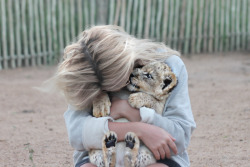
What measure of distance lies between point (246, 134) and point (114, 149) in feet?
8.09

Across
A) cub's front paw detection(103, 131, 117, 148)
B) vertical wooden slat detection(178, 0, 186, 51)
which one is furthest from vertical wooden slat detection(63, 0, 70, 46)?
cub's front paw detection(103, 131, 117, 148)

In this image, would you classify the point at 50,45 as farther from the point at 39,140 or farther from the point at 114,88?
the point at 114,88

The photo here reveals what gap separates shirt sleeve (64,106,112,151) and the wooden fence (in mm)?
6086

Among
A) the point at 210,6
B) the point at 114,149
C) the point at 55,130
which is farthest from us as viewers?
the point at 210,6

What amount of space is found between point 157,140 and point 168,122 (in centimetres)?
12

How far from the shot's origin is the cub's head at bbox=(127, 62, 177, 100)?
258cm

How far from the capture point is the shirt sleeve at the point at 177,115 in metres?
2.55

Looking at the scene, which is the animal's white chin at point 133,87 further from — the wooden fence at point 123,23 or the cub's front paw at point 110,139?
the wooden fence at point 123,23

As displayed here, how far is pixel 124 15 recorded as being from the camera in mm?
Answer: 9422

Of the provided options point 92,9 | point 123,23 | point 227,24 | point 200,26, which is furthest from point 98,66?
point 227,24

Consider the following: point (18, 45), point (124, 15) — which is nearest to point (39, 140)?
point (18, 45)

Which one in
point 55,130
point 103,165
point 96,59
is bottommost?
point 55,130

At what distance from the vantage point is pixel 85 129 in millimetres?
2615

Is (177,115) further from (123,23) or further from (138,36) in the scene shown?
(123,23)
